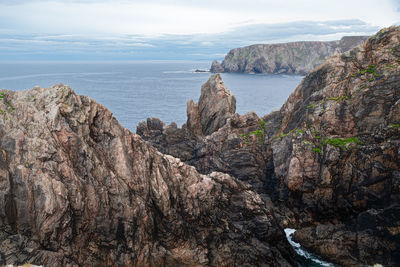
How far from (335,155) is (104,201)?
30.4m

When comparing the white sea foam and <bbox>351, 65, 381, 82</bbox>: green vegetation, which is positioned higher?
<bbox>351, 65, 381, 82</bbox>: green vegetation

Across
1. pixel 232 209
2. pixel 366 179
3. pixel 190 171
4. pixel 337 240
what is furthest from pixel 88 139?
pixel 366 179

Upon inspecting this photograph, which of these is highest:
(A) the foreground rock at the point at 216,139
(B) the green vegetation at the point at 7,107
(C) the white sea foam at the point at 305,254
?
(B) the green vegetation at the point at 7,107

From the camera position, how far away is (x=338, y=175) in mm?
44656

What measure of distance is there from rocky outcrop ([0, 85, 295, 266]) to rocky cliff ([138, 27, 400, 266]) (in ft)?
31.1

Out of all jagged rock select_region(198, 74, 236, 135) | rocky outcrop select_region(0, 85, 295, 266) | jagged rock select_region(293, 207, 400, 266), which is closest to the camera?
rocky outcrop select_region(0, 85, 295, 266)

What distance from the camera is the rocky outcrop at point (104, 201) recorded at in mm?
27250

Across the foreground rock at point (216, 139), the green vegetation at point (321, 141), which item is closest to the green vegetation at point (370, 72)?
the green vegetation at point (321, 141)

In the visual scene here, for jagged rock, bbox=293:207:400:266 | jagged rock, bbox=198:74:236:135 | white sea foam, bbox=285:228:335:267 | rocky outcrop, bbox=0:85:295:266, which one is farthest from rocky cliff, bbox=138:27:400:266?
rocky outcrop, bbox=0:85:295:266

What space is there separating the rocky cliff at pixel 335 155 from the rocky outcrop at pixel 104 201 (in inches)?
373

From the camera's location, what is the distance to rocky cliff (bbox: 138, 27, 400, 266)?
126 ft

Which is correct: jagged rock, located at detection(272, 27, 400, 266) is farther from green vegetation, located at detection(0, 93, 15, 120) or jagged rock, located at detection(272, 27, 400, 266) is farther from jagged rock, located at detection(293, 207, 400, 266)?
green vegetation, located at detection(0, 93, 15, 120)

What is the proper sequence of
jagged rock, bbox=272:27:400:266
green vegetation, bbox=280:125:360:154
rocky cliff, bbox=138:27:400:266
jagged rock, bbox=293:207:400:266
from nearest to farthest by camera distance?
jagged rock, bbox=293:207:400:266, jagged rock, bbox=272:27:400:266, rocky cliff, bbox=138:27:400:266, green vegetation, bbox=280:125:360:154

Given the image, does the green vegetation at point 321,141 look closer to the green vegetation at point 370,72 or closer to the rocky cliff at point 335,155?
Answer: the rocky cliff at point 335,155
